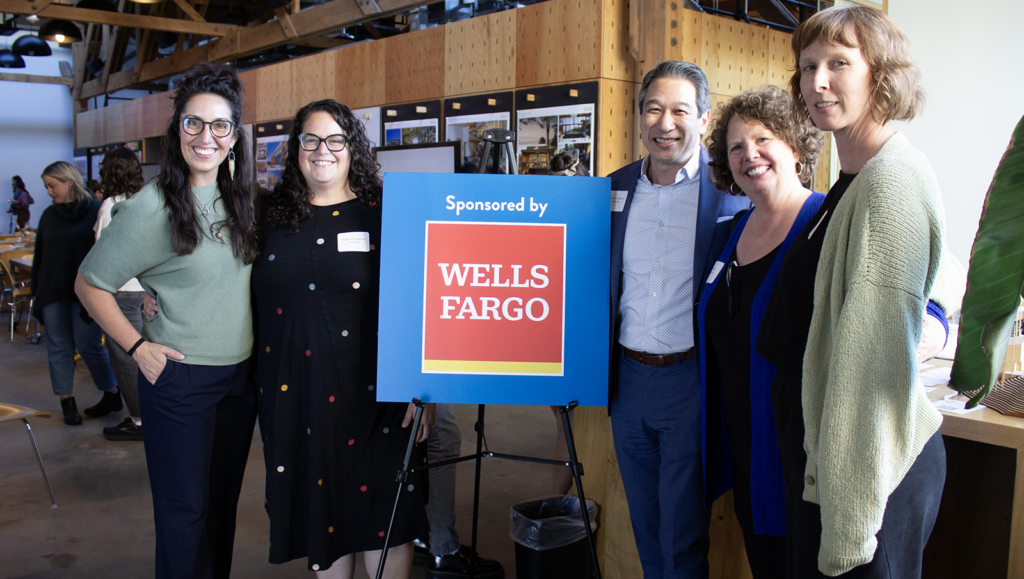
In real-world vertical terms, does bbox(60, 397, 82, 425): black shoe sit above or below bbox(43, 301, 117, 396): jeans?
below

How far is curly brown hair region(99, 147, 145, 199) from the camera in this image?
4398 millimetres

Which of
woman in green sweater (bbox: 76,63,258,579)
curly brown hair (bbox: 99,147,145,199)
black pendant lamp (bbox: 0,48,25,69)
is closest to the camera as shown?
woman in green sweater (bbox: 76,63,258,579)

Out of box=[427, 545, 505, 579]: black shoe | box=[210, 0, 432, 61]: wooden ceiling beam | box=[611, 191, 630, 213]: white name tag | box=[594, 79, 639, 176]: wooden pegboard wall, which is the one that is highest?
box=[210, 0, 432, 61]: wooden ceiling beam

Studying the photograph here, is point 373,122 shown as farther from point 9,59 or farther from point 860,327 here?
point 9,59

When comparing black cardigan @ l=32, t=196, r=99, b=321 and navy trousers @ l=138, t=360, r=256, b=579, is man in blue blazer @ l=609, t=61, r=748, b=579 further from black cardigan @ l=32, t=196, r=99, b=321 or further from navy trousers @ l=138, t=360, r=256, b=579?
black cardigan @ l=32, t=196, r=99, b=321

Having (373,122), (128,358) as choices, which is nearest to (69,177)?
(128,358)

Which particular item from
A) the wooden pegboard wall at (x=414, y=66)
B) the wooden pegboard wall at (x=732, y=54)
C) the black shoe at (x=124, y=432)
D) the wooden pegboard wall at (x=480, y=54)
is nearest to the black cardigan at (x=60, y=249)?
the black shoe at (x=124, y=432)

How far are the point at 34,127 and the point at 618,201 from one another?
63.0 ft

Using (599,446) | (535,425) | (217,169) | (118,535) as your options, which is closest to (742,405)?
(599,446)

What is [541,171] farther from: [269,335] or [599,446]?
[269,335]

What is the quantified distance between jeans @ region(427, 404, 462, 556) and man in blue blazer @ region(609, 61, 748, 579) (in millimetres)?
975

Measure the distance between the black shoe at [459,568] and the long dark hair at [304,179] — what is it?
5.22 ft

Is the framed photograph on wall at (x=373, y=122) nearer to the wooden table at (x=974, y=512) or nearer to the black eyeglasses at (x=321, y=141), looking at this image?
Result: the black eyeglasses at (x=321, y=141)

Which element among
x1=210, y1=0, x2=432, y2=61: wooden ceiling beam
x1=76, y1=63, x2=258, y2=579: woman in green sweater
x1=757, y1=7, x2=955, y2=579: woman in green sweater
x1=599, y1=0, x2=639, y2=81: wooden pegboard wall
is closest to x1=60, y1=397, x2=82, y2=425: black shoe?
x1=76, y1=63, x2=258, y2=579: woman in green sweater
